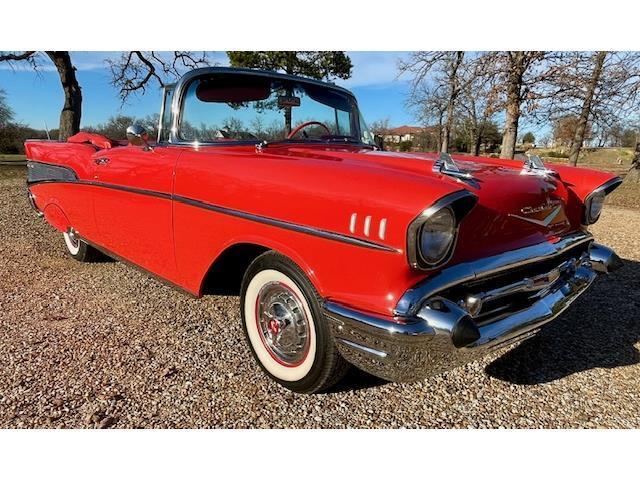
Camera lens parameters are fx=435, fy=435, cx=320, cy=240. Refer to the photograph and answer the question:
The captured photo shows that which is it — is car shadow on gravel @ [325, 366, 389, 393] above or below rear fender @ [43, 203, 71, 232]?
below

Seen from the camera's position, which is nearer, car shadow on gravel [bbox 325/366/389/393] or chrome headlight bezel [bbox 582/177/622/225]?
car shadow on gravel [bbox 325/366/389/393]

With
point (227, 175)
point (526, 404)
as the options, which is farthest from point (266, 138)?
point (526, 404)

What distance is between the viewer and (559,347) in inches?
111

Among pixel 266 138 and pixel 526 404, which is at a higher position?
pixel 266 138

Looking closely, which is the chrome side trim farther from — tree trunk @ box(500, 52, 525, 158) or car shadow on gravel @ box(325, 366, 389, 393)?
tree trunk @ box(500, 52, 525, 158)

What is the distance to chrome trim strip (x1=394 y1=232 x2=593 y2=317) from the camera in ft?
5.68

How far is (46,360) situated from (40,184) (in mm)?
2786

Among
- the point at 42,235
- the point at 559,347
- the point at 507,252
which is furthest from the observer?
the point at 42,235

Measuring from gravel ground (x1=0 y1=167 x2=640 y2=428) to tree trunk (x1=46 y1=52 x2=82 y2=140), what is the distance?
987cm

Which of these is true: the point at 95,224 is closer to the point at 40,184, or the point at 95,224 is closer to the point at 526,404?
the point at 40,184

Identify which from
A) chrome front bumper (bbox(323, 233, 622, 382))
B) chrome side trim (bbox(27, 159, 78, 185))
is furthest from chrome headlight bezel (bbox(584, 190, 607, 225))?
chrome side trim (bbox(27, 159, 78, 185))

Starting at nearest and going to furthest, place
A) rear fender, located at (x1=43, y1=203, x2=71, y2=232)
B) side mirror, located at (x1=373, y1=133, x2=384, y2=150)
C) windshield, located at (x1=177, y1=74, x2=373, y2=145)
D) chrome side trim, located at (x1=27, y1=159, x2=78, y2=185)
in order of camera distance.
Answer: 1. windshield, located at (x1=177, y1=74, x2=373, y2=145)
2. side mirror, located at (x1=373, y1=133, x2=384, y2=150)
3. chrome side trim, located at (x1=27, y1=159, x2=78, y2=185)
4. rear fender, located at (x1=43, y1=203, x2=71, y2=232)

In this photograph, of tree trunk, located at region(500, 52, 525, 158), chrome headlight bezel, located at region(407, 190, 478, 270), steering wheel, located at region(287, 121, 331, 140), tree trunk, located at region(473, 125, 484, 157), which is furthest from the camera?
tree trunk, located at region(473, 125, 484, 157)

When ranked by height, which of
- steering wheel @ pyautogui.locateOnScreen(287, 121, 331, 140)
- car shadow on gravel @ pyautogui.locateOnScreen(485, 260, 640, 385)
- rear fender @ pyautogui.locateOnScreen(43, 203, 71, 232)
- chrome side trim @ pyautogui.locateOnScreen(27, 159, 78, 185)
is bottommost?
car shadow on gravel @ pyautogui.locateOnScreen(485, 260, 640, 385)
